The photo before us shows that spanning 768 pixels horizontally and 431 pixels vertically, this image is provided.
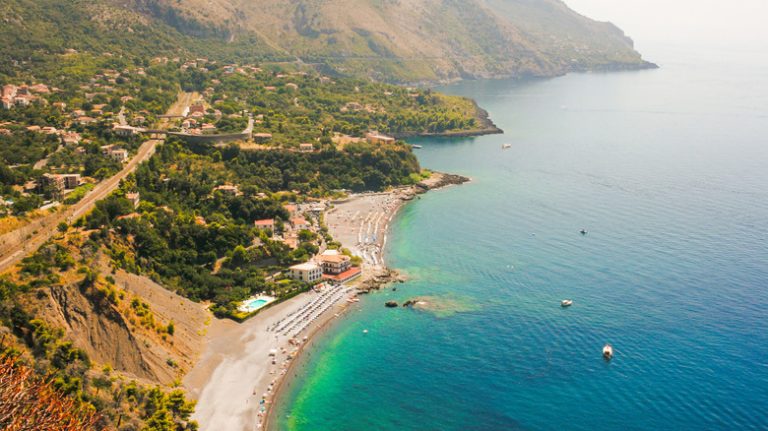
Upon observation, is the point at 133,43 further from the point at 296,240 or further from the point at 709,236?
the point at 709,236

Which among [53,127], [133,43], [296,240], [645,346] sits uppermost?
[133,43]

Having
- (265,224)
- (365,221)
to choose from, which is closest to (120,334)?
(265,224)

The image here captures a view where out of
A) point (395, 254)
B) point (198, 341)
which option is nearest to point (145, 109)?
point (395, 254)

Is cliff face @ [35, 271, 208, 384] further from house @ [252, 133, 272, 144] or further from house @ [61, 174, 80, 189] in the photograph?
house @ [252, 133, 272, 144]

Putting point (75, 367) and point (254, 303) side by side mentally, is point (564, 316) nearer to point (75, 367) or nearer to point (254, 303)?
point (254, 303)

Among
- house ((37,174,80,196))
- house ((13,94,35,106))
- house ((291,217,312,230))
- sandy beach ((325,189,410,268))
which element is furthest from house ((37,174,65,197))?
house ((13,94,35,106))

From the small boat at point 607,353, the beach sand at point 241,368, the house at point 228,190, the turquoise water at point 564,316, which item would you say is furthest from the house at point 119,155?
the small boat at point 607,353

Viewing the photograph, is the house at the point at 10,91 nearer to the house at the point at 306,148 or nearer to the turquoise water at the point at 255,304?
the house at the point at 306,148
